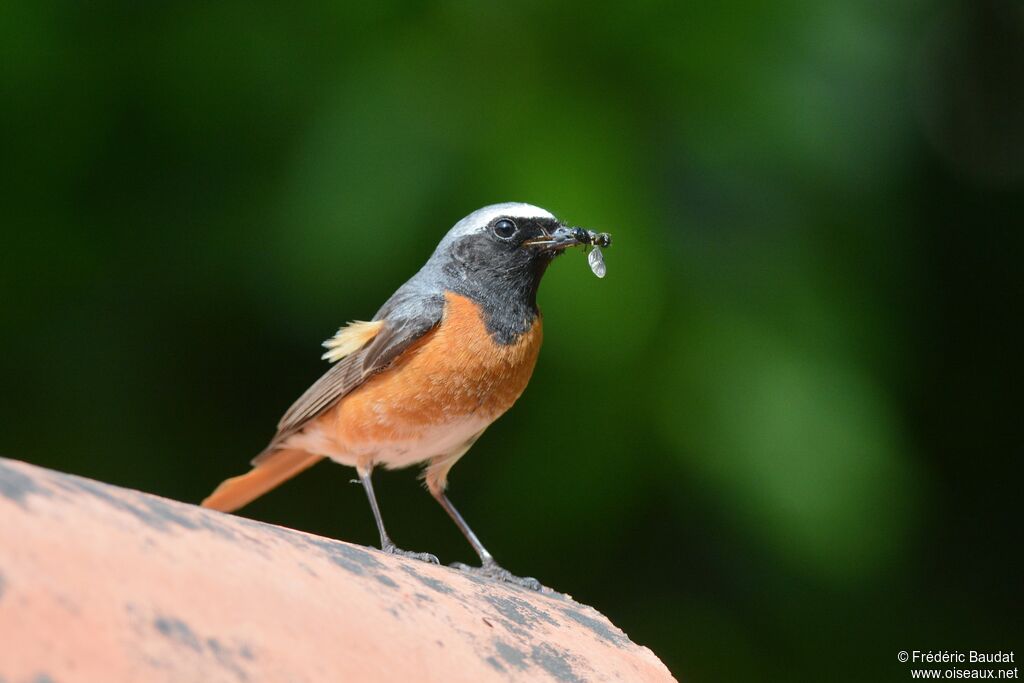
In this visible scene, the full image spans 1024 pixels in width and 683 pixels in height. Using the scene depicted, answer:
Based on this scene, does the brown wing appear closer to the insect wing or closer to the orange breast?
the orange breast

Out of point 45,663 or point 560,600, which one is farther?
point 560,600

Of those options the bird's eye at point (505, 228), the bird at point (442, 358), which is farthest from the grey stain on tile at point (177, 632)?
the bird's eye at point (505, 228)

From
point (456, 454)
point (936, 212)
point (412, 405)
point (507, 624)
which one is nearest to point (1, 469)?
point (507, 624)

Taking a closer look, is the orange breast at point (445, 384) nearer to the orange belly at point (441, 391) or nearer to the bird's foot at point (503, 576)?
the orange belly at point (441, 391)

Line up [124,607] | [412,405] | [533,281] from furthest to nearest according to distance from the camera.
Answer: [533,281] → [412,405] → [124,607]

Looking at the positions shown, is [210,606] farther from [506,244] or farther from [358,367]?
[506,244]

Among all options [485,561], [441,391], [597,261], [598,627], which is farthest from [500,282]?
[598,627]

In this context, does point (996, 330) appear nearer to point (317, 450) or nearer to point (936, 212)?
point (936, 212)
